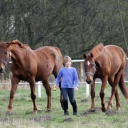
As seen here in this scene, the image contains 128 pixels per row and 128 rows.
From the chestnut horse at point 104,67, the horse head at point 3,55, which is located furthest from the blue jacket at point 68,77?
the horse head at point 3,55

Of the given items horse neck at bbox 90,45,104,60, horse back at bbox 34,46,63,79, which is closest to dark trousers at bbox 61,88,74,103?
horse neck at bbox 90,45,104,60

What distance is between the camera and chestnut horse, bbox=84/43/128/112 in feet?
33.8

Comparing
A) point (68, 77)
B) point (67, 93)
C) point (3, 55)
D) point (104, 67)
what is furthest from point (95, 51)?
point (3, 55)

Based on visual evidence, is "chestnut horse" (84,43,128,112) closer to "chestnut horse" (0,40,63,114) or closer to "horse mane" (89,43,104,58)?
"horse mane" (89,43,104,58)

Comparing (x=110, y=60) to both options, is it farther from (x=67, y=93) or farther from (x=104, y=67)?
(x=67, y=93)

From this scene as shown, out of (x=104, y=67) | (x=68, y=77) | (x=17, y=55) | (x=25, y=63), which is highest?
(x=17, y=55)

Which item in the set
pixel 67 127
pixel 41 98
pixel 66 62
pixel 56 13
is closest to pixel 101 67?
pixel 66 62

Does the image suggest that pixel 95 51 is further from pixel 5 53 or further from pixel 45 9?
pixel 45 9

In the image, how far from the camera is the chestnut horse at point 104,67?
10289 mm

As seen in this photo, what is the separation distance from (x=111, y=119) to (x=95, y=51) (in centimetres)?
218

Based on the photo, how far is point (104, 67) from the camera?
1077 centimetres

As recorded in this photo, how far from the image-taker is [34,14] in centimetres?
2552

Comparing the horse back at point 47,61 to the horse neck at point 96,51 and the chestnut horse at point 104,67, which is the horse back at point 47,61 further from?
the horse neck at point 96,51

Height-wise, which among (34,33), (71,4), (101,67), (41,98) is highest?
(71,4)
